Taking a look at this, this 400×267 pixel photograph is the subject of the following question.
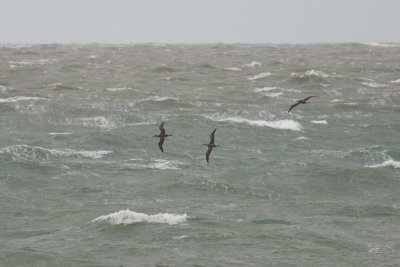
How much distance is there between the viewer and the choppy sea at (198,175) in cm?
2225

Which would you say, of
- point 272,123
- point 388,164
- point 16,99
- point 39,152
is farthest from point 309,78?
point 39,152

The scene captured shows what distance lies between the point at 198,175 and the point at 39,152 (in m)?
8.08

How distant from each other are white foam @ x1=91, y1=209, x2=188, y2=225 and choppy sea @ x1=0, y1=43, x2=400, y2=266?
0.17 ft

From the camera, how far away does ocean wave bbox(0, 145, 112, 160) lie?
34.2 m

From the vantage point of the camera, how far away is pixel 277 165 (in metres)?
33.8

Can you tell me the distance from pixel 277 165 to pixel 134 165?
6406 mm

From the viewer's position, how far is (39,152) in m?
34.8

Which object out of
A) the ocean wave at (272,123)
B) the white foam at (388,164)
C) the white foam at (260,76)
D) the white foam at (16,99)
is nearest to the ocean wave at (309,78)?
the white foam at (260,76)

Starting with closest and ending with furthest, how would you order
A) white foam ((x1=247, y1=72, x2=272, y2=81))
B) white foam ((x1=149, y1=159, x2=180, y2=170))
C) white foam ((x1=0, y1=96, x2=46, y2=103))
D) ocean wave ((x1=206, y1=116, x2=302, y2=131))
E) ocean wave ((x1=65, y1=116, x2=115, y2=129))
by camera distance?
1. white foam ((x1=149, y1=159, x2=180, y2=170))
2. ocean wave ((x1=206, y1=116, x2=302, y2=131))
3. ocean wave ((x1=65, y1=116, x2=115, y2=129))
4. white foam ((x1=0, y1=96, x2=46, y2=103))
5. white foam ((x1=247, y1=72, x2=272, y2=81))

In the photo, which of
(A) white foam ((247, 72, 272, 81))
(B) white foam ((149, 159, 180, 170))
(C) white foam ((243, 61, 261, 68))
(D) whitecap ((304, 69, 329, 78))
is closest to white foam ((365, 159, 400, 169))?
(B) white foam ((149, 159, 180, 170))

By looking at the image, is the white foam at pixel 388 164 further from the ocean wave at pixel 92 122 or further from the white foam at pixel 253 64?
the white foam at pixel 253 64

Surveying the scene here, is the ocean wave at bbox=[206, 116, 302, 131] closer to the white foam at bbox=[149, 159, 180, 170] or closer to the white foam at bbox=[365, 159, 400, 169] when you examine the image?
the white foam at bbox=[365, 159, 400, 169]

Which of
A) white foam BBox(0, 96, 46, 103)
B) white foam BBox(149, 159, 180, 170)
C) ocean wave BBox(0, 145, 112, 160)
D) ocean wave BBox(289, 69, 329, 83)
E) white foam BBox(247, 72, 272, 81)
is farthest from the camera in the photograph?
white foam BBox(247, 72, 272, 81)

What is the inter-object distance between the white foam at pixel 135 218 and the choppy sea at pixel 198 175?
5 cm
